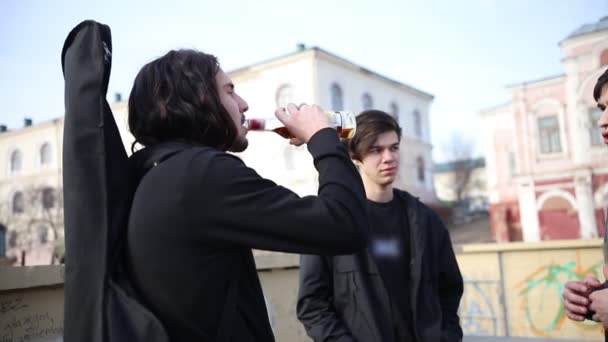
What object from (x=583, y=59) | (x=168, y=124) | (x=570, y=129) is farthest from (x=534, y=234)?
(x=168, y=124)

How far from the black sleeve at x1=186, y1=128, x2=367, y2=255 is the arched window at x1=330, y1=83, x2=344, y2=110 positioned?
27.4 m

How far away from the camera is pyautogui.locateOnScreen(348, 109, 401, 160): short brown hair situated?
305 cm

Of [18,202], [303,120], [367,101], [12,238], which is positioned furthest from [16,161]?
[303,120]

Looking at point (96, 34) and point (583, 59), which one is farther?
point (583, 59)

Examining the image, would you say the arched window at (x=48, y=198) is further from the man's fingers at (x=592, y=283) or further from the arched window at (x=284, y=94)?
the man's fingers at (x=592, y=283)

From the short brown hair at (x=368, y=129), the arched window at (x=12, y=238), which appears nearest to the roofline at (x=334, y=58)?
the arched window at (x=12, y=238)

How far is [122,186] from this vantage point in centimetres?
143

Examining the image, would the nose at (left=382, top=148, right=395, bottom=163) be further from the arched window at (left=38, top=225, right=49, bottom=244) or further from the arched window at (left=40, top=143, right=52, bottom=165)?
the arched window at (left=40, top=143, right=52, bottom=165)

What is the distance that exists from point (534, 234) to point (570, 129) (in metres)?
5.83

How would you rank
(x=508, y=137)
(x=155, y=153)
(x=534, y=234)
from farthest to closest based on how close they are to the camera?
1. (x=508, y=137)
2. (x=534, y=234)
3. (x=155, y=153)

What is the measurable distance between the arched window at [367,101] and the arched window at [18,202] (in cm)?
2596

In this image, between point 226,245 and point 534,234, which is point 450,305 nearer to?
point 226,245

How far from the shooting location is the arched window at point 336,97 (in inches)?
1137

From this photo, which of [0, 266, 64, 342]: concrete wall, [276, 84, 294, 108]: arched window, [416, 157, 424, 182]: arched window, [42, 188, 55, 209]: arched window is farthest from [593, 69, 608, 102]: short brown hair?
[42, 188, 55, 209]: arched window
